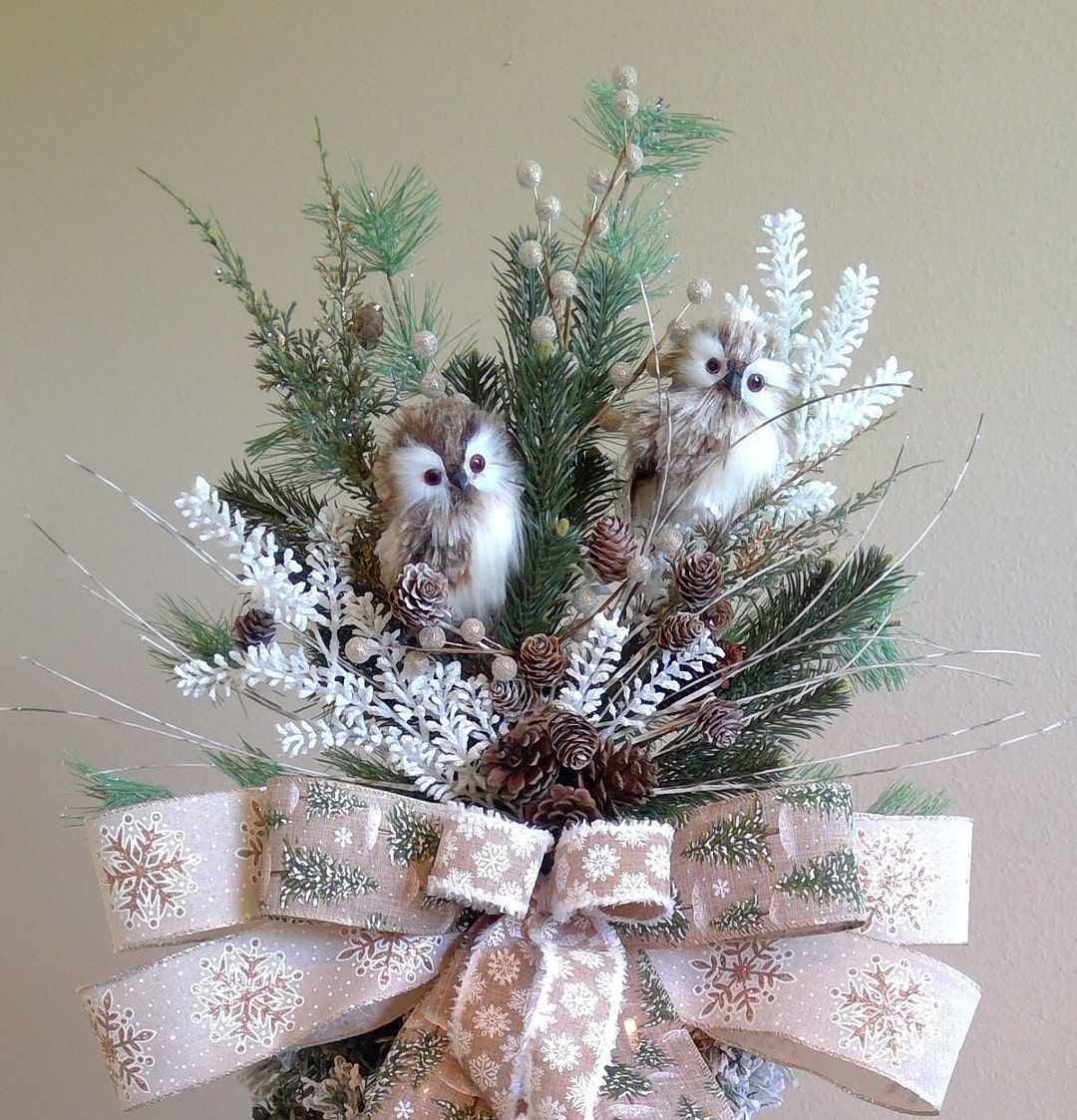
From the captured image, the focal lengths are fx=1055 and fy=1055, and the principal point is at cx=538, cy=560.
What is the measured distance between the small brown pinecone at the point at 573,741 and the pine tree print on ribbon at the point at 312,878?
3.6 inches

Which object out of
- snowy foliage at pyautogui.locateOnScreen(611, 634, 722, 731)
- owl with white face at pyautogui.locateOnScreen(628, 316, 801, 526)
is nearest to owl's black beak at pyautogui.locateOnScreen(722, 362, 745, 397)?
owl with white face at pyautogui.locateOnScreen(628, 316, 801, 526)

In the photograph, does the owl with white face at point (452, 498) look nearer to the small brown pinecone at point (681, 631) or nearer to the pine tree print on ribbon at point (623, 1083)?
the small brown pinecone at point (681, 631)

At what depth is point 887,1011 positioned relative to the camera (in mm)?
403

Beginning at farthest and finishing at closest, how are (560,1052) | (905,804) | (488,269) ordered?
(488,269) → (905,804) → (560,1052)

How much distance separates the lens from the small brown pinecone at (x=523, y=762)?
1.40 feet

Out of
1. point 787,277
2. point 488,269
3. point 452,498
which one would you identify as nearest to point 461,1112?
point 452,498

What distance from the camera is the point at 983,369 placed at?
75cm

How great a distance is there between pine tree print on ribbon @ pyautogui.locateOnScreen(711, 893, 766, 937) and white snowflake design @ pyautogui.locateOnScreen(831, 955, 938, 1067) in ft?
0.14

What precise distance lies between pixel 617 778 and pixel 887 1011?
13cm

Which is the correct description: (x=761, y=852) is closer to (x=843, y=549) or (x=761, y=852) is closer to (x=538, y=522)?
(x=538, y=522)

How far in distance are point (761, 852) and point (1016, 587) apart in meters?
0.43

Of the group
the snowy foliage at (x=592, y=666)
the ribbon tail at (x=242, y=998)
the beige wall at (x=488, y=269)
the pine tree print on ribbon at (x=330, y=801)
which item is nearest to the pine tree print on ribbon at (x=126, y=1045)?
the ribbon tail at (x=242, y=998)

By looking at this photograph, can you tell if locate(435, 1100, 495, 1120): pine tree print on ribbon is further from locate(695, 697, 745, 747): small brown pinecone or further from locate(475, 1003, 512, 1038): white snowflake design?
locate(695, 697, 745, 747): small brown pinecone

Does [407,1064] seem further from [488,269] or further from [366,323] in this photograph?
[488,269]
